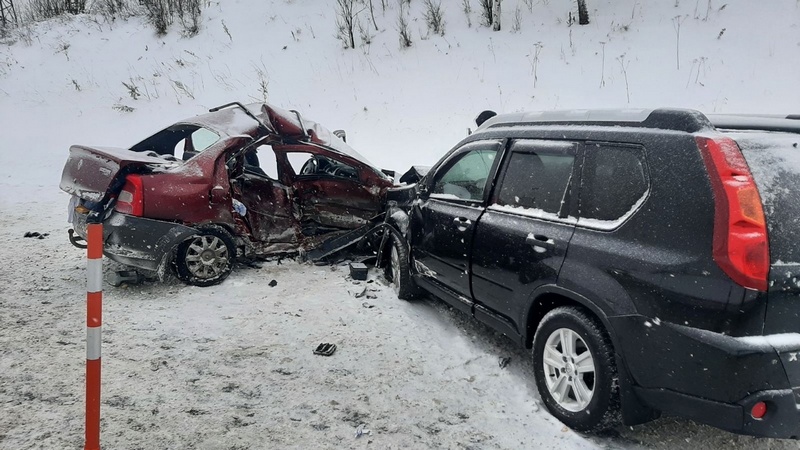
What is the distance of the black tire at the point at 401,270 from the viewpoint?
17.0ft

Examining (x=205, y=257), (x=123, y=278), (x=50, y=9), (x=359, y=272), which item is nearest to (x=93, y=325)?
(x=205, y=257)

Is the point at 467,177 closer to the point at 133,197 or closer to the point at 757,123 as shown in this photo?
the point at 757,123

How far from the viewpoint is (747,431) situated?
2338 millimetres

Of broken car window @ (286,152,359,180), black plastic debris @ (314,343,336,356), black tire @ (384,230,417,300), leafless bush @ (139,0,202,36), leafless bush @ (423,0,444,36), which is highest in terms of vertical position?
leafless bush @ (139,0,202,36)

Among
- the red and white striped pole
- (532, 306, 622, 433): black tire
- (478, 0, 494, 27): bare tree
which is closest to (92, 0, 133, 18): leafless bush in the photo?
(478, 0, 494, 27): bare tree

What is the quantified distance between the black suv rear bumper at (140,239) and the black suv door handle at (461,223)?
2.82m

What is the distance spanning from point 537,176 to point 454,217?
90 cm

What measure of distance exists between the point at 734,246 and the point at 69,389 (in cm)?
388

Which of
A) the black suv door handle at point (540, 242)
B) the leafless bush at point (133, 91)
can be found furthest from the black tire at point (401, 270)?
the leafless bush at point (133, 91)

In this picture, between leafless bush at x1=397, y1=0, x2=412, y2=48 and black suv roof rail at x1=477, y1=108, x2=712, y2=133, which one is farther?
leafless bush at x1=397, y1=0, x2=412, y2=48

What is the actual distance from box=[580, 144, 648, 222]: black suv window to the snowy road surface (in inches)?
51.5

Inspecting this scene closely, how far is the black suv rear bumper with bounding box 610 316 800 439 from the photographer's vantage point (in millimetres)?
2254

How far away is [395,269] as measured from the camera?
5566 mm

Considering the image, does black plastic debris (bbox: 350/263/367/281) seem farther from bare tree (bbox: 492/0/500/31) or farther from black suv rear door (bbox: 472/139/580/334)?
bare tree (bbox: 492/0/500/31)
